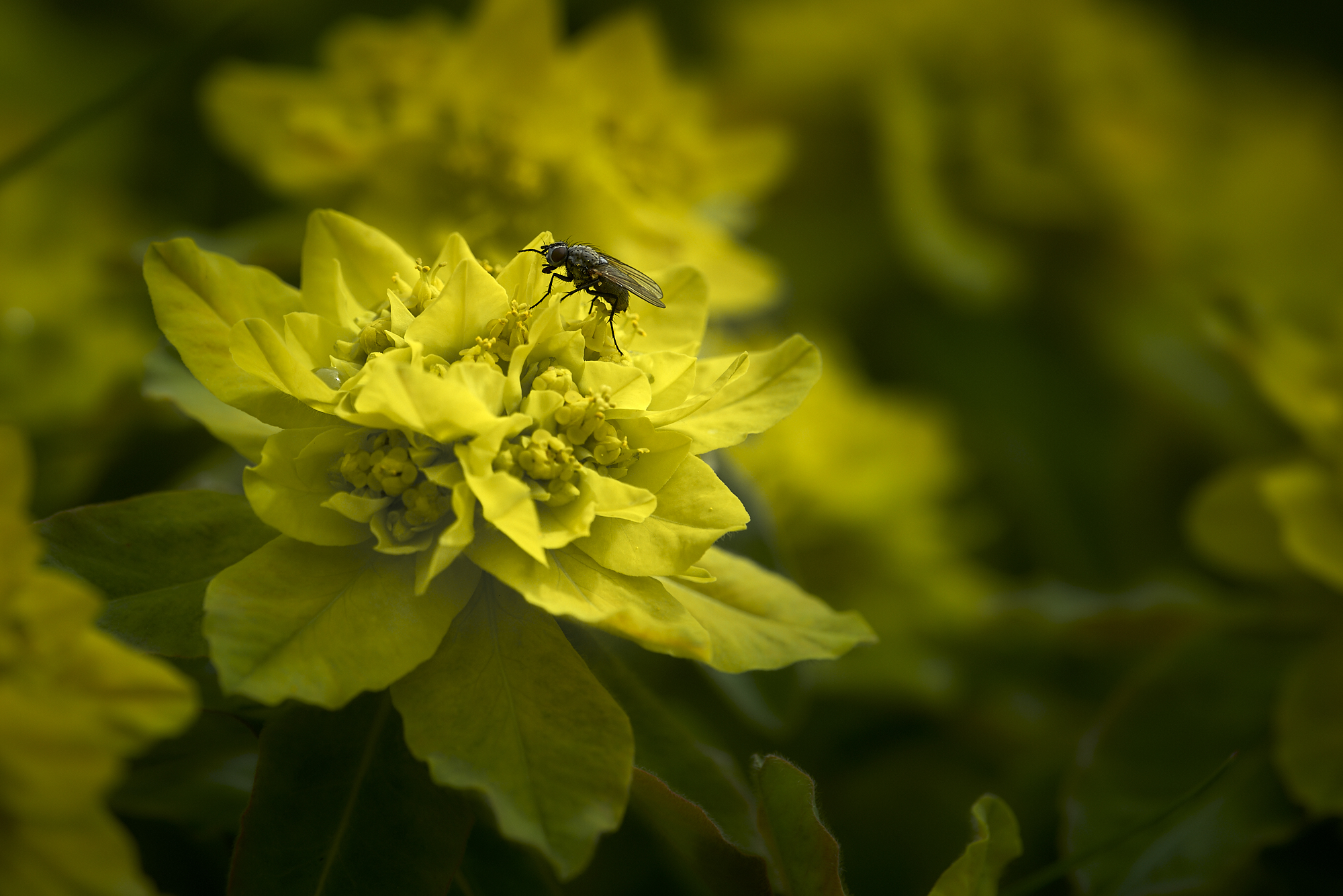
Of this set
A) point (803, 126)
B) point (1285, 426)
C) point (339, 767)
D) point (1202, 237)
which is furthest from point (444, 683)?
point (1202, 237)

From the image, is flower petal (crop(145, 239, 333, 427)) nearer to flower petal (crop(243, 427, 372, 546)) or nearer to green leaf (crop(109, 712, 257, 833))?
flower petal (crop(243, 427, 372, 546))

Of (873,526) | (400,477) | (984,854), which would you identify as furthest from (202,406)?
(873,526)

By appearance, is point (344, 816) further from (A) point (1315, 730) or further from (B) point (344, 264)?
(A) point (1315, 730)

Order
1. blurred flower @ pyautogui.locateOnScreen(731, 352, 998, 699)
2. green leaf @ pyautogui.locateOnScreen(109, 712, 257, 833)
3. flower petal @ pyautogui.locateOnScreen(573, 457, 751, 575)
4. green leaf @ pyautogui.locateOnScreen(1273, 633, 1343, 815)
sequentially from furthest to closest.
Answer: blurred flower @ pyautogui.locateOnScreen(731, 352, 998, 699) < green leaf @ pyautogui.locateOnScreen(1273, 633, 1343, 815) < green leaf @ pyautogui.locateOnScreen(109, 712, 257, 833) < flower petal @ pyautogui.locateOnScreen(573, 457, 751, 575)

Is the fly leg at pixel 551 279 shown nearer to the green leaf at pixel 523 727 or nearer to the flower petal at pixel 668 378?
the flower petal at pixel 668 378

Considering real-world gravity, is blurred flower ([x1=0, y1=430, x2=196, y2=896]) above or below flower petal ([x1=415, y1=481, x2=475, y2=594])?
below

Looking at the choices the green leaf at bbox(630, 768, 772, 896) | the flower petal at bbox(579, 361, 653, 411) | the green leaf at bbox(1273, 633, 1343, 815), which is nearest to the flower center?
the flower petal at bbox(579, 361, 653, 411)

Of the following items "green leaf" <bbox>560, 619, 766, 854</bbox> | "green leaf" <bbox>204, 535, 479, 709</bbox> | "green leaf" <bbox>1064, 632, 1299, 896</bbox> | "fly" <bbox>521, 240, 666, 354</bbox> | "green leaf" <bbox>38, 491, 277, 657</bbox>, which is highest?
"fly" <bbox>521, 240, 666, 354</bbox>
